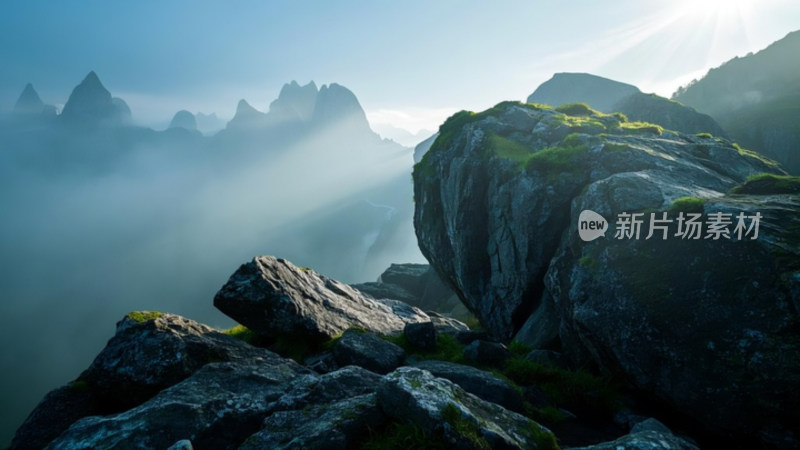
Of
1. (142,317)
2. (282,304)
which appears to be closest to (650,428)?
(282,304)

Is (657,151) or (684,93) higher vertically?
(684,93)

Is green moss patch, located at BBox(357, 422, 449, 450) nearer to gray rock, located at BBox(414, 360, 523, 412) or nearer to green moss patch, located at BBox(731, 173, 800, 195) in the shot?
gray rock, located at BBox(414, 360, 523, 412)

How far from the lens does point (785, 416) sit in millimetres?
8312

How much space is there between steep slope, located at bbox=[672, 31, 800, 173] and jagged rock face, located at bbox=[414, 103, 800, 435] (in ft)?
366

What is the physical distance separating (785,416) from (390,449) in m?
9.83

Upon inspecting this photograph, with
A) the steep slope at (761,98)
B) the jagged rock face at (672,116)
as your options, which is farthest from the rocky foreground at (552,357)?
the steep slope at (761,98)

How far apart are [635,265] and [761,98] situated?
184 meters

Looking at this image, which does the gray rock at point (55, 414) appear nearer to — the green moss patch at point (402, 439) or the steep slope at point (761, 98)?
the green moss patch at point (402, 439)

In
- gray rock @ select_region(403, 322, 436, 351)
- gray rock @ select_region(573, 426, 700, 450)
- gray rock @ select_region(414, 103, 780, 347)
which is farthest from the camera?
gray rock @ select_region(414, 103, 780, 347)

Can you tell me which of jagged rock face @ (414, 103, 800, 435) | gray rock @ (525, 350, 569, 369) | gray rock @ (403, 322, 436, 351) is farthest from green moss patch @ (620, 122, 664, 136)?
gray rock @ (403, 322, 436, 351)

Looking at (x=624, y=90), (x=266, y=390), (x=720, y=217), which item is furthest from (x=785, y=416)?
(x=624, y=90)

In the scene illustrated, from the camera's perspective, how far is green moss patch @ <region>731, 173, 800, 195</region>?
13.2 m

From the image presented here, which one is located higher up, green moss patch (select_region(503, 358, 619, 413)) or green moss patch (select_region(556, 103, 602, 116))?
green moss patch (select_region(556, 103, 602, 116))

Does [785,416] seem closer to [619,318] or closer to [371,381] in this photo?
[619,318]
